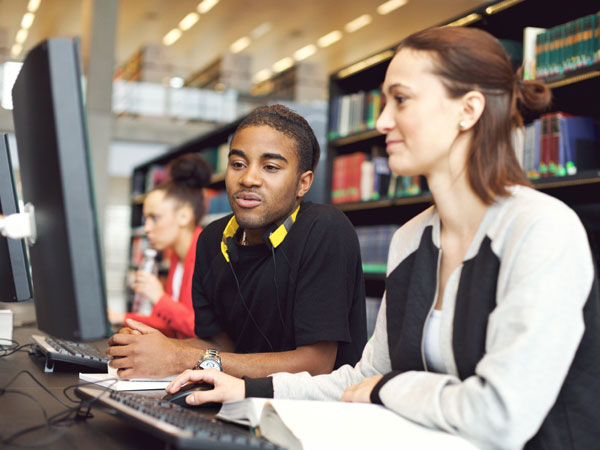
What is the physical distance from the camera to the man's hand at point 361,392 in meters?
1.05

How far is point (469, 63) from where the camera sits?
1.06 meters

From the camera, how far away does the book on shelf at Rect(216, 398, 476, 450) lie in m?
0.86

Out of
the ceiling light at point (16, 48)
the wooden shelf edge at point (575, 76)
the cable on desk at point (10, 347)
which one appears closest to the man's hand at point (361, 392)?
the cable on desk at point (10, 347)

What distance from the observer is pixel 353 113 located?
362cm

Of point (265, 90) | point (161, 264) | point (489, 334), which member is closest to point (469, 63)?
point (489, 334)

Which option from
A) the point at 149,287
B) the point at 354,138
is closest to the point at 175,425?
the point at 149,287

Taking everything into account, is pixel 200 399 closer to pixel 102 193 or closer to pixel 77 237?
pixel 77 237

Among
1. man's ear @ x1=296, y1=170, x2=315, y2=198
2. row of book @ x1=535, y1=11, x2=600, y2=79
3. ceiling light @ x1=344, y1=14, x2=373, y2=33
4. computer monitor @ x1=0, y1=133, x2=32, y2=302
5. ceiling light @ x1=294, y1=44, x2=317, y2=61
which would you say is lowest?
computer monitor @ x1=0, y1=133, x2=32, y2=302

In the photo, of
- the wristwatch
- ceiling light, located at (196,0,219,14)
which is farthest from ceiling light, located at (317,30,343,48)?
the wristwatch

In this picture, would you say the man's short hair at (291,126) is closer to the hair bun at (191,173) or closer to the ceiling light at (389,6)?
the hair bun at (191,173)

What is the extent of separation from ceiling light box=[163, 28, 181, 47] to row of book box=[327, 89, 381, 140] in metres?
8.10

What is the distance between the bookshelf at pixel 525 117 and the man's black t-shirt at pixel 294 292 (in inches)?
43.7

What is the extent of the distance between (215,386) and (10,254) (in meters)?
0.62

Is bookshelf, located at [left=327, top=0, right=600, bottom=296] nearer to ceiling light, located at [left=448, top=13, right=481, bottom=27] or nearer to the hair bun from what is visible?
ceiling light, located at [left=448, top=13, right=481, bottom=27]
